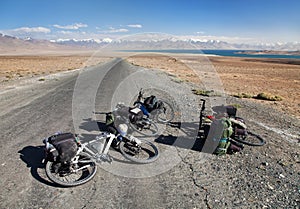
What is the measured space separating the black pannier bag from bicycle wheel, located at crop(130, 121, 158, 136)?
2.61 meters

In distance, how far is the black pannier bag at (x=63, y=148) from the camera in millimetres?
4344

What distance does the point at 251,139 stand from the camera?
286 inches

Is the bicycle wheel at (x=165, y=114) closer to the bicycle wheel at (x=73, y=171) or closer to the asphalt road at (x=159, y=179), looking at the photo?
the asphalt road at (x=159, y=179)

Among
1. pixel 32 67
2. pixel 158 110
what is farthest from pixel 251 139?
pixel 32 67

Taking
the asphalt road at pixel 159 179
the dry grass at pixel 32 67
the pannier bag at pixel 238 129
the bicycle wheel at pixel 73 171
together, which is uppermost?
the pannier bag at pixel 238 129

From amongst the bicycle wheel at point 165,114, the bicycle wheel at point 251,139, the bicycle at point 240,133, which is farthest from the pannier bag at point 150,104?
the bicycle wheel at point 251,139

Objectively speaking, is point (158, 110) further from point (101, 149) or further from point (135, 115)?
point (101, 149)

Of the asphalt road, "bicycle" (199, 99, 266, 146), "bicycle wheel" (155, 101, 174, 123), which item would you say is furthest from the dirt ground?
the asphalt road

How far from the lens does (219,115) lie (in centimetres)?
685

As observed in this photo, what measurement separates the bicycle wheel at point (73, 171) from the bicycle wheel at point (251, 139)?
15.4ft


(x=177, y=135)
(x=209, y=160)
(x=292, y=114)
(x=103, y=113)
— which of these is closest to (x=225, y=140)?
(x=209, y=160)

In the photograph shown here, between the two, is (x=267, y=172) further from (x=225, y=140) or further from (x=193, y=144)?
(x=193, y=144)

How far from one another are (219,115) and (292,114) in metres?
7.30

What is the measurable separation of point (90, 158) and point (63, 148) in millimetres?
772
